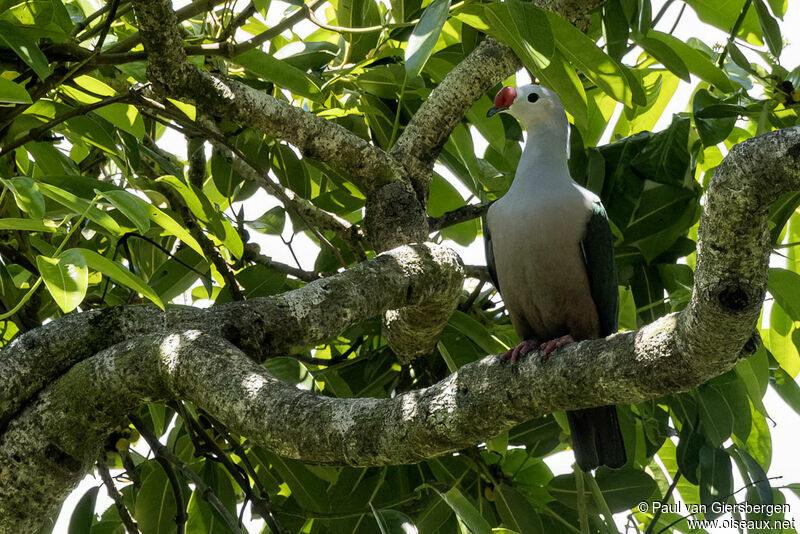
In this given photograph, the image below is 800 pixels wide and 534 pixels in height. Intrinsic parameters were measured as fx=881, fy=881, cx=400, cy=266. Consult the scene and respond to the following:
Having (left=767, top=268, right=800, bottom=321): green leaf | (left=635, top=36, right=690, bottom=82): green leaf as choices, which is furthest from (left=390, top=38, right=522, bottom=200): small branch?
(left=767, top=268, right=800, bottom=321): green leaf

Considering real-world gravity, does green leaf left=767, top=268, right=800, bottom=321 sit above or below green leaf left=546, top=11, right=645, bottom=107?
below

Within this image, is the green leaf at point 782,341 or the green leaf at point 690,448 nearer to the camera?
the green leaf at point 690,448

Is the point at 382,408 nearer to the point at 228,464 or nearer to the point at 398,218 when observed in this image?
the point at 398,218

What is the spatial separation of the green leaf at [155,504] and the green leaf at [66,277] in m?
1.33

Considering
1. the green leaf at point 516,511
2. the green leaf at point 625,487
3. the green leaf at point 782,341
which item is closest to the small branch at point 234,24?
the green leaf at point 516,511

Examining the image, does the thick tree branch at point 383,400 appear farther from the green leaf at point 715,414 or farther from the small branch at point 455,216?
the green leaf at point 715,414

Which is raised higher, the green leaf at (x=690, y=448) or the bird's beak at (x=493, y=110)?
the bird's beak at (x=493, y=110)

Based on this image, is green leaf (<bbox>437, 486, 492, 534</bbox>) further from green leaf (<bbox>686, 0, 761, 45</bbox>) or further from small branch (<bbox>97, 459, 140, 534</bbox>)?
green leaf (<bbox>686, 0, 761, 45</bbox>)

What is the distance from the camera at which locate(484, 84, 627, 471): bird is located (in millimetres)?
2477

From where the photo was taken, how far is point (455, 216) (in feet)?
8.20

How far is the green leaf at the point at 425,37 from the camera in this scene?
143 centimetres

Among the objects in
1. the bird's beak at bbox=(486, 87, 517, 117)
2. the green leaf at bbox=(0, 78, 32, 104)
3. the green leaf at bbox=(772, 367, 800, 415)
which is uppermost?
the green leaf at bbox=(0, 78, 32, 104)

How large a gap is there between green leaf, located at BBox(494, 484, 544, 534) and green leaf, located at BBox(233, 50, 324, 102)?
1.24 meters

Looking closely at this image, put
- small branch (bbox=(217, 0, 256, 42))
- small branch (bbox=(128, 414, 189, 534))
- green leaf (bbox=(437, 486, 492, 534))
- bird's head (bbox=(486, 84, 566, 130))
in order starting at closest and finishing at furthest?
green leaf (bbox=(437, 486, 492, 534)), small branch (bbox=(217, 0, 256, 42)), small branch (bbox=(128, 414, 189, 534)), bird's head (bbox=(486, 84, 566, 130))
